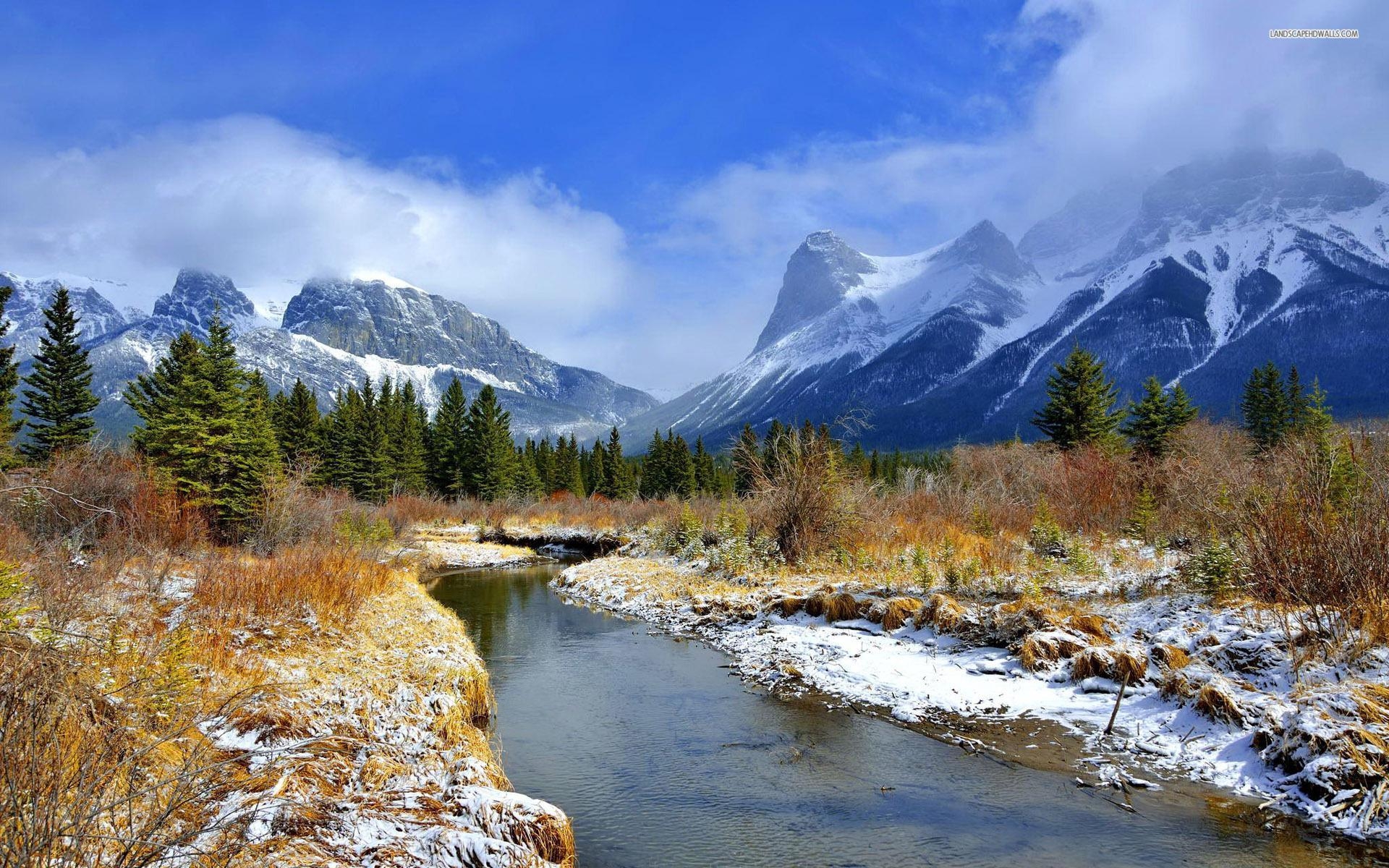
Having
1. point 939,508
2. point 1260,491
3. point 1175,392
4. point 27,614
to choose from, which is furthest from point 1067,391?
point 27,614

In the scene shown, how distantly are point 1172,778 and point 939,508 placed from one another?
19.7 m

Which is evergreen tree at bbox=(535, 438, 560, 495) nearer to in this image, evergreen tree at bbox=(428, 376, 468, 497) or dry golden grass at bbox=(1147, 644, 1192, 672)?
evergreen tree at bbox=(428, 376, 468, 497)

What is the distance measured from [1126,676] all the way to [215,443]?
23.6 meters

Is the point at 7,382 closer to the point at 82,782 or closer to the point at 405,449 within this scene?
the point at 82,782

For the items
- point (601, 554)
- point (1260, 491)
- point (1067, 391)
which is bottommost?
point (601, 554)

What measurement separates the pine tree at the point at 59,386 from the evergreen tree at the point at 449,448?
32027 millimetres

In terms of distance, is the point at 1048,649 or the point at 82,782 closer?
the point at 82,782

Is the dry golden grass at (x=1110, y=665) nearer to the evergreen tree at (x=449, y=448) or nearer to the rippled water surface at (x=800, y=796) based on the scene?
the rippled water surface at (x=800, y=796)

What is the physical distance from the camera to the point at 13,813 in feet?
11.4

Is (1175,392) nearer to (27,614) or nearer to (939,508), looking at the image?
(939,508)

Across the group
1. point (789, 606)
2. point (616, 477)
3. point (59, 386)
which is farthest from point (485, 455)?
point (789, 606)

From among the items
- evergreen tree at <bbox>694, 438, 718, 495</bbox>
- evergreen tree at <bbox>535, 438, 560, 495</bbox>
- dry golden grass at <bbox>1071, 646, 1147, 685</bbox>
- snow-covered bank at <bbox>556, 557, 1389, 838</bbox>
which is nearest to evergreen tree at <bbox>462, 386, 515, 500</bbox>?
evergreen tree at <bbox>535, 438, 560, 495</bbox>

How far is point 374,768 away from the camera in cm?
723

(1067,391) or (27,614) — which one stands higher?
(1067,391)
